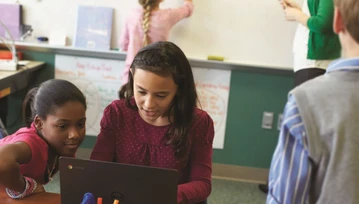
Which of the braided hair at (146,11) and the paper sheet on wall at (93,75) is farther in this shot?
the paper sheet on wall at (93,75)

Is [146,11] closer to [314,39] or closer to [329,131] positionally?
[314,39]

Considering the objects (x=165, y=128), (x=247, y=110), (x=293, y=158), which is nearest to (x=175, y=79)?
(x=165, y=128)

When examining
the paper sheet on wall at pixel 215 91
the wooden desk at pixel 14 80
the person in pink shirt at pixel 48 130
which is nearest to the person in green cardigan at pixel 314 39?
the paper sheet on wall at pixel 215 91

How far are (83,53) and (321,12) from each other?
5.07ft

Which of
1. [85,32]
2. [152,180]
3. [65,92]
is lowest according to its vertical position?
[152,180]

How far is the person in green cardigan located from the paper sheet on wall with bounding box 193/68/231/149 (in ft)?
1.89

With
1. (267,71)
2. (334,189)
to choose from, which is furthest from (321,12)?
(334,189)

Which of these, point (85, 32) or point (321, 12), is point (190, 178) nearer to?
point (321, 12)

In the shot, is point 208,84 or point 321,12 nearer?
point 321,12

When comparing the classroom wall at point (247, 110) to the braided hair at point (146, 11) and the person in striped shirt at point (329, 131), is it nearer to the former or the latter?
the braided hair at point (146, 11)

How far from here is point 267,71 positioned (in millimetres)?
2664

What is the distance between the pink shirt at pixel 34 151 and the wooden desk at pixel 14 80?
A: 103cm

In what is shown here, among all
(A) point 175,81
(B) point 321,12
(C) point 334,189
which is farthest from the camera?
(B) point 321,12

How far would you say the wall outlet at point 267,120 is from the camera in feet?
8.95
